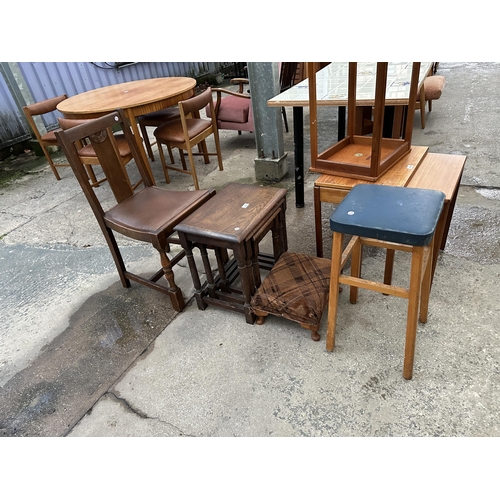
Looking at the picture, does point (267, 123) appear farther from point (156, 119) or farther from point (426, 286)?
point (426, 286)

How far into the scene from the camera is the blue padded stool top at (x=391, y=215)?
133 cm

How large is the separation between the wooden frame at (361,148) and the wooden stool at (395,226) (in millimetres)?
367

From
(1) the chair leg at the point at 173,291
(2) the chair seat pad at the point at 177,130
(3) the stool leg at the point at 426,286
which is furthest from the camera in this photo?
(2) the chair seat pad at the point at 177,130

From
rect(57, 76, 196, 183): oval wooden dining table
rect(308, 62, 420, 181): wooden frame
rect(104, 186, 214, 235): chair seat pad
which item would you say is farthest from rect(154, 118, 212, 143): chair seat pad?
rect(308, 62, 420, 181): wooden frame

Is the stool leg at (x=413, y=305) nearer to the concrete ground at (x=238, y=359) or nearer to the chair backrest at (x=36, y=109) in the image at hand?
the concrete ground at (x=238, y=359)

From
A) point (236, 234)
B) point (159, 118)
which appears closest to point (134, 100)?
point (159, 118)

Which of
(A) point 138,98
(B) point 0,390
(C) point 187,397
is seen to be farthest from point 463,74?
(B) point 0,390

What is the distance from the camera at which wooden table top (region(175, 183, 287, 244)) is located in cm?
175

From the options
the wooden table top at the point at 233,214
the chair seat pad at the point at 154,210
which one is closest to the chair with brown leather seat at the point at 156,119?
the chair seat pad at the point at 154,210

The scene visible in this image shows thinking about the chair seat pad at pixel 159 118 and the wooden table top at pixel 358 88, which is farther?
the chair seat pad at pixel 159 118

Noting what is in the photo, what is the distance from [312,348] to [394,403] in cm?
45

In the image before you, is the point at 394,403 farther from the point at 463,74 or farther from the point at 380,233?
the point at 463,74

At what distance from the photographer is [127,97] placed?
3.52 m

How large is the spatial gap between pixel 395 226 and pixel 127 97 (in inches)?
124
